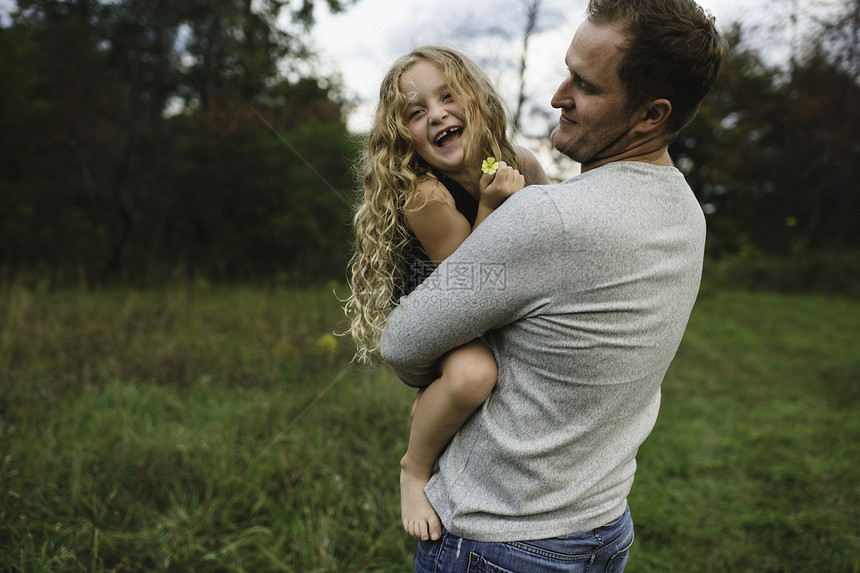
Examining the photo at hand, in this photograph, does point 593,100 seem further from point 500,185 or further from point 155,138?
point 155,138

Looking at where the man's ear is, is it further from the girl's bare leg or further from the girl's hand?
the girl's bare leg

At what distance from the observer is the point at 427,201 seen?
1369 millimetres

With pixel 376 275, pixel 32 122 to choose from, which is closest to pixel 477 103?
pixel 376 275

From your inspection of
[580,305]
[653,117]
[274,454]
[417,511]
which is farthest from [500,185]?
[274,454]

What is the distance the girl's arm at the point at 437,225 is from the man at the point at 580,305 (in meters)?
0.31

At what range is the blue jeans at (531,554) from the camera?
992 mm

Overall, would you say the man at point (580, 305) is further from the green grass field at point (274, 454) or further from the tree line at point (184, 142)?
the tree line at point (184, 142)

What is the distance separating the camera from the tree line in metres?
8.03

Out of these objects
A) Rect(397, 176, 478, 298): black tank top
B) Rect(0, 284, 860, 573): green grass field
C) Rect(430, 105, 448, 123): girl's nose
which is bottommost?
Rect(0, 284, 860, 573): green grass field

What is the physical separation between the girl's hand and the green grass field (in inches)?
71.9

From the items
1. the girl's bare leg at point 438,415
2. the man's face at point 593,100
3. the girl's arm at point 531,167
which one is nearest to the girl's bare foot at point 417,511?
the girl's bare leg at point 438,415

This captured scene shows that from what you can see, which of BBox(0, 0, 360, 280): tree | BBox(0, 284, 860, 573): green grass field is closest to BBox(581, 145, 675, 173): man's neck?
BBox(0, 284, 860, 573): green grass field

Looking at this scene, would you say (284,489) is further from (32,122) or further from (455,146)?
(32,122)

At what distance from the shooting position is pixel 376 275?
1.42 meters
